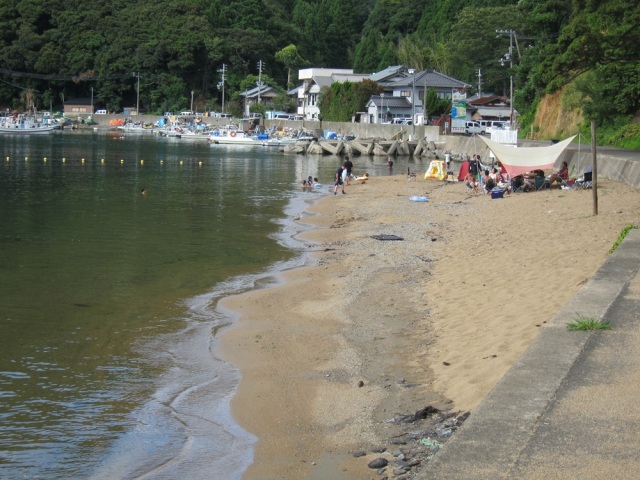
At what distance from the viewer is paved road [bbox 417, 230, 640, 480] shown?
5.66 m

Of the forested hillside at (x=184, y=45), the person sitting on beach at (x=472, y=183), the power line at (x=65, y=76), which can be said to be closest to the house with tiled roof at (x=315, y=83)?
the forested hillside at (x=184, y=45)

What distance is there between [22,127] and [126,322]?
347 ft

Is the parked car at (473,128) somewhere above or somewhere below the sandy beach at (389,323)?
above

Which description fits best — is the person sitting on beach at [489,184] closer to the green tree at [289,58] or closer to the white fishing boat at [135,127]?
the white fishing boat at [135,127]

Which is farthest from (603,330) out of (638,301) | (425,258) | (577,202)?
(577,202)

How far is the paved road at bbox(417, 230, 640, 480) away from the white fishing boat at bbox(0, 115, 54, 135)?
366ft

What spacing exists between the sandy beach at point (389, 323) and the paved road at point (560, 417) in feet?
3.93

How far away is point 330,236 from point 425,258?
578 centimetres

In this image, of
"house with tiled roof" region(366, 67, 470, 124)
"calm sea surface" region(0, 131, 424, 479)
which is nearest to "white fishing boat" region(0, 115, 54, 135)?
"house with tiled roof" region(366, 67, 470, 124)

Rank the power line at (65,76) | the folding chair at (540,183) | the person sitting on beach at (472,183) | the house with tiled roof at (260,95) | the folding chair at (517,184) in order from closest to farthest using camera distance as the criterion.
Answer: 1. the folding chair at (540,183)
2. the folding chair at (517,184)
3. the person sitting on beach at (472,183)
4. the house with tiled roof at (260,95)
5. the power line at (65,76)

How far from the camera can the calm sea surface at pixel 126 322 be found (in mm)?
9266

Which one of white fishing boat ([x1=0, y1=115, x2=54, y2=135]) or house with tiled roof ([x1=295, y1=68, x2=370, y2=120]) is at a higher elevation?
house with tiled roof ([x1=295, y1=68, x2=370, y2=120])

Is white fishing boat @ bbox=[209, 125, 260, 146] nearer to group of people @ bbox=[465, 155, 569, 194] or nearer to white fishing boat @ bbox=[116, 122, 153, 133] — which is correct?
white fishing boat @ bbox=[116, 122, 153, 133]

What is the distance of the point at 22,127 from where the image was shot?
370 ft
